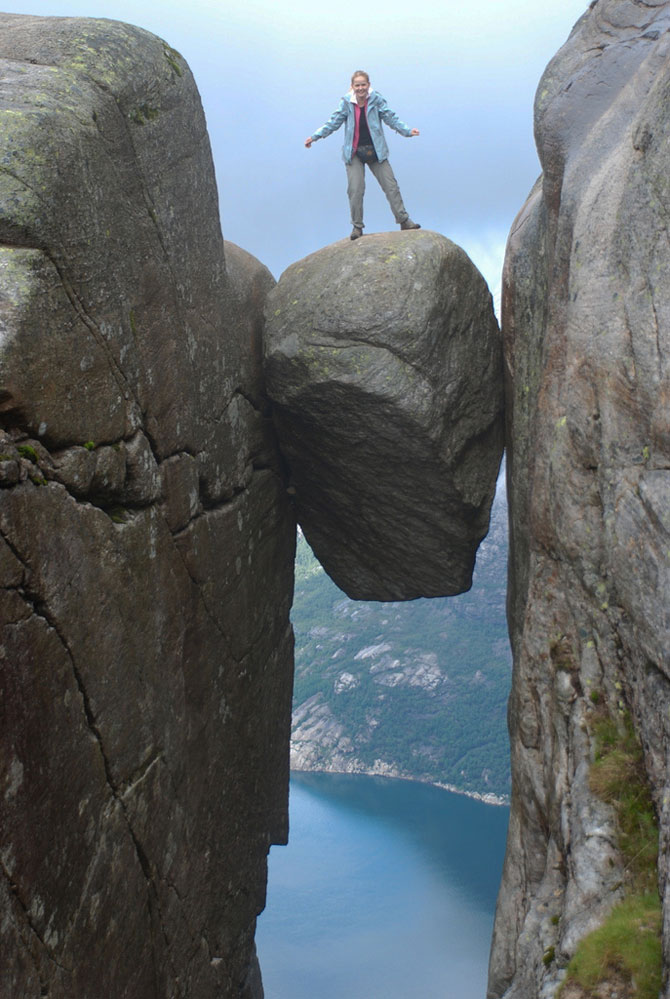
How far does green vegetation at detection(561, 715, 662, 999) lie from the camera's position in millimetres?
7339

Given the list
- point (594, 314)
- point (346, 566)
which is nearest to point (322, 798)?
point (346, 566)

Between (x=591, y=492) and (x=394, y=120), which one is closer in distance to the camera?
(x=591, y=492)

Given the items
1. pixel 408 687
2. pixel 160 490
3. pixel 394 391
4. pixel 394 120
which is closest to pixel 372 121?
pixel 394 120

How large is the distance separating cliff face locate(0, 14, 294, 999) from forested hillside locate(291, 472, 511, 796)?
150 ft

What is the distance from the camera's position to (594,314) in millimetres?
10406

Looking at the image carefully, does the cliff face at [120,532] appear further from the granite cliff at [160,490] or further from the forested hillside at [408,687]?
the forested hillside at [408,687]

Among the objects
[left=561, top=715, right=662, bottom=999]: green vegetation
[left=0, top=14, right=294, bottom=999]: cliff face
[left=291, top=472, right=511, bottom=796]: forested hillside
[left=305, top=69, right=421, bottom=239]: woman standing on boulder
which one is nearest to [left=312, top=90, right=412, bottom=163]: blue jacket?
[left=305, top=69, right=421, bottom=239]: woman standing on boulder

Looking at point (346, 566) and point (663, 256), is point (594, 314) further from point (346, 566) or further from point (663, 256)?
point (346, 566)

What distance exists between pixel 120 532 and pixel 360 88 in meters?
9.26

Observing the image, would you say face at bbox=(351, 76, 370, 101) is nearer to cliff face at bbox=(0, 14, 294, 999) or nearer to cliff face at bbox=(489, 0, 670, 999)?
cliff face at bbox=(489, 0, 670, 999)

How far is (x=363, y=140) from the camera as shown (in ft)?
50.9

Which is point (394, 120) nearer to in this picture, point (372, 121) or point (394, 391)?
point (372, 121)

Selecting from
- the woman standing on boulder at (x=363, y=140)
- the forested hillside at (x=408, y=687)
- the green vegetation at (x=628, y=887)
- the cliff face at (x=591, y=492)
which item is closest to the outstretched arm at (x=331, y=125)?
the woman standing on boulder at (x=363, y=140)

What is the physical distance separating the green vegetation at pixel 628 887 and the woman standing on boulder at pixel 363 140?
9503 mm
